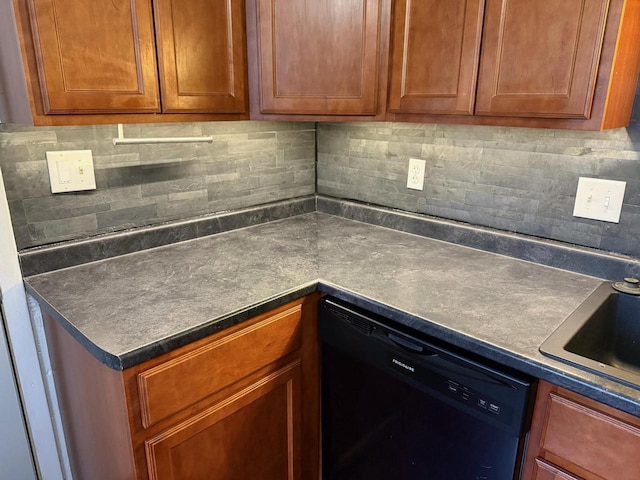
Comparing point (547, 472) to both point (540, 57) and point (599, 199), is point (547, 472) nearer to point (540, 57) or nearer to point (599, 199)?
point (599, 199)

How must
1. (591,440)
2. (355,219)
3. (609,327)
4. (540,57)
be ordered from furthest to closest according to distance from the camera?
(355,219)
(609,327)
(540,57)
(591,440)

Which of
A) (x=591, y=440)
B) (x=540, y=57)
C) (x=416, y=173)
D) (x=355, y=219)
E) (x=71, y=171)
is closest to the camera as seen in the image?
(x=591, y=440)

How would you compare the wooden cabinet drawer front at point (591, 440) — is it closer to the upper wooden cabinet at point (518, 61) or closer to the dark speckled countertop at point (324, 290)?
the dark speckled countertop at point (324, 290)

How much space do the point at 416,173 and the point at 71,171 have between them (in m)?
1.15

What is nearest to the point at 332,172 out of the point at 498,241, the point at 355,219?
the point at 355,219

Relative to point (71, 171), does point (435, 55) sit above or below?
above

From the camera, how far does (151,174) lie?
154 cm

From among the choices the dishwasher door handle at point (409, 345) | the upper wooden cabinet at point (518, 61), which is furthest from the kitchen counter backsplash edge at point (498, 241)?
the dishwasher door handle at point (409, 345)

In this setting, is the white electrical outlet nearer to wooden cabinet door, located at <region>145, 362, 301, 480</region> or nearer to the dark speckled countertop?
the dark speckled countertop

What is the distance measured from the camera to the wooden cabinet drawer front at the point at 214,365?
1013 mm

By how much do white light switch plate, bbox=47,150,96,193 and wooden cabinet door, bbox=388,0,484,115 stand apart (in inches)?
36.9

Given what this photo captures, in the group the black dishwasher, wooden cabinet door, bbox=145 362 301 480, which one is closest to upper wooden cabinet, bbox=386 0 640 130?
the black dishwasher

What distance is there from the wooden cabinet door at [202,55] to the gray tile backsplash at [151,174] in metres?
0.25

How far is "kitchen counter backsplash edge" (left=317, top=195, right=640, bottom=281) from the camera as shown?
1324 mm
